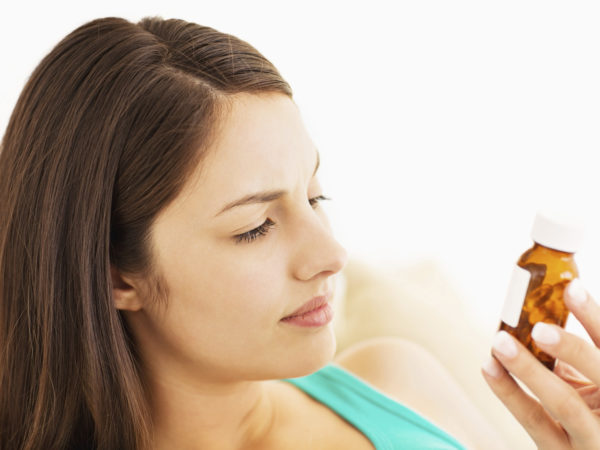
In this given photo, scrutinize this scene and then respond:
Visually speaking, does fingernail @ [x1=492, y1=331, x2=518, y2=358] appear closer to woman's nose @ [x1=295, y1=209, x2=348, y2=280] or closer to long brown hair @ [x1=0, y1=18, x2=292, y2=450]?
woman's nose @ [x1=295, y1=209, x2=348, y2=280]

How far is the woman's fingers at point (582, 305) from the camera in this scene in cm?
80

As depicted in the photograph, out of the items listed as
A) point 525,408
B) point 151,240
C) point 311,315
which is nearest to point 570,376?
point 525,408

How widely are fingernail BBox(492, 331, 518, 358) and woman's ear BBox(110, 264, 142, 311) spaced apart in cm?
55

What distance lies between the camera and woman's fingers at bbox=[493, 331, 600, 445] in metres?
0.82

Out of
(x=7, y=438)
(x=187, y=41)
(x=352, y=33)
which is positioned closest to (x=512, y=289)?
(x=187, y=41)

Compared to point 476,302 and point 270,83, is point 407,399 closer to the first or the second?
point 476,302

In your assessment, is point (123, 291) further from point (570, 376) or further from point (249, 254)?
point (570, 376)

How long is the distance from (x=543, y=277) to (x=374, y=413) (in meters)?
0.60

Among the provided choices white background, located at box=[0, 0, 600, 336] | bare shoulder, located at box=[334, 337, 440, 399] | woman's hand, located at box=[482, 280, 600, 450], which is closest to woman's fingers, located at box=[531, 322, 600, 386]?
woman's hand, located at box=[482, 280, 600, 450]

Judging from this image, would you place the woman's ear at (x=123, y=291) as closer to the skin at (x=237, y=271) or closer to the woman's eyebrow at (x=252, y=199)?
the skin at (x=237, y=271)

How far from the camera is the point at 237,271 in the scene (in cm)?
98

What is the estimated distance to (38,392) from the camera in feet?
3.63

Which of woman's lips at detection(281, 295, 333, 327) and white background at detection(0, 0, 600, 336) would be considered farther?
white background at detection(0, 0, 600, 336)

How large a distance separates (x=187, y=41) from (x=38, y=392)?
2.04ft
